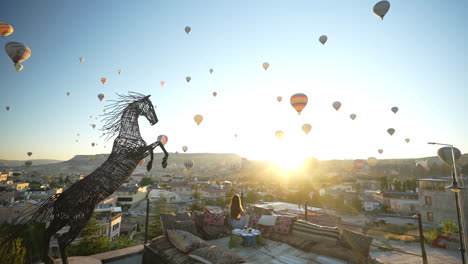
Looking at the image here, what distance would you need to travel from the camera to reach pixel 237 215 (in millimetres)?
6301

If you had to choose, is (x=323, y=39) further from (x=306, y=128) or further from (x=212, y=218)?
(x=212, y=218)

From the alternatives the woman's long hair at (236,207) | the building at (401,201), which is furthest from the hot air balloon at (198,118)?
the building at (401,201)

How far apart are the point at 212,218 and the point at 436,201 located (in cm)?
3642

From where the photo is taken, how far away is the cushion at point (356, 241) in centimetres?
475

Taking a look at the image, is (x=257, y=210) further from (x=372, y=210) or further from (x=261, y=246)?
(x=372, y=210)

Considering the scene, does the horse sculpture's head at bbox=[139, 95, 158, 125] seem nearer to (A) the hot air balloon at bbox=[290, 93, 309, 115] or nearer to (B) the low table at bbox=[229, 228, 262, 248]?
(B) the low table at bbox=[229, 228, 262, 248]

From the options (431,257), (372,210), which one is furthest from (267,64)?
(372,210)

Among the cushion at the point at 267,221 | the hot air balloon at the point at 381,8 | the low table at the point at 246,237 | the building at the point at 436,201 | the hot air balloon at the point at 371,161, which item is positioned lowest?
the building at the point at 436,201

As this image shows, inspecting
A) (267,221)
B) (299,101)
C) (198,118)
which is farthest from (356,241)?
(198,118)

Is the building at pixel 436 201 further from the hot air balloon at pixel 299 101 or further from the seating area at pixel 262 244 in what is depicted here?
the seating area at pixel 262 244

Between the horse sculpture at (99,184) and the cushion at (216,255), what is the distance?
2.08 meters

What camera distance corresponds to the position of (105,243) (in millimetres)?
6613

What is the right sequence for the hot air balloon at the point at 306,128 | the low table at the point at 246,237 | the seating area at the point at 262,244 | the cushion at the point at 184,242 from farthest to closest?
the hot air balloon at the point at 306,128 → the low table at the point at 246,237 → the cushion at the point at 184,242 → the seating area at the point at 262,244

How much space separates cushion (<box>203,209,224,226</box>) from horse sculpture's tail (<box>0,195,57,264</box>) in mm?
3740
